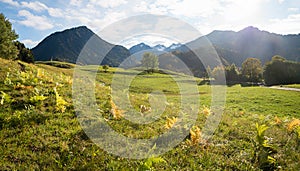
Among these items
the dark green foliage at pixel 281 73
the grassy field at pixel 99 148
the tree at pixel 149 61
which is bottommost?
the grassy field at pixel 99 148

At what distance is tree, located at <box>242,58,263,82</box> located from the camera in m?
103

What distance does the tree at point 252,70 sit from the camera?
103 meters

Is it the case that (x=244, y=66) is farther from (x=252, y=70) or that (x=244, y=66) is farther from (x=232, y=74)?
(x=232, y=74)

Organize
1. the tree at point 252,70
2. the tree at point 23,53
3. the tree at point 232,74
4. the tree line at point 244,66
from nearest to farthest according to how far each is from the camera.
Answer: the tree line at point 244,66, the tree at point 23,53, the tree at point 252,70, the tree at point 232,74

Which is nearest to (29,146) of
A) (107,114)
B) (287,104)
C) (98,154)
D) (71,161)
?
(71,161)

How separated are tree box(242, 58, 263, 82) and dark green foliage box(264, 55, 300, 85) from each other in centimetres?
901

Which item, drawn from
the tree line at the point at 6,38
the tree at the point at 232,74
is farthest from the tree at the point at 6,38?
the tree at the point at 232,74

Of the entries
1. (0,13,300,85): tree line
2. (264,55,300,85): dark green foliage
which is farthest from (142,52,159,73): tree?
(264,55,300,85): dark green foliage

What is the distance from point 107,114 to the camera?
11.7 metres

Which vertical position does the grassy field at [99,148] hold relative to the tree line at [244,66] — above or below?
below

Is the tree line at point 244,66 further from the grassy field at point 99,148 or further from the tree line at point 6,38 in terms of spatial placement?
the grassy field at point 99,148

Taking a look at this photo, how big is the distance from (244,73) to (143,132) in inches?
4142

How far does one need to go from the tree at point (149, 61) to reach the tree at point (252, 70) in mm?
42505

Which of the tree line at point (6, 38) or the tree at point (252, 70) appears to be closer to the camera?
the tree line at point (6, 38)
